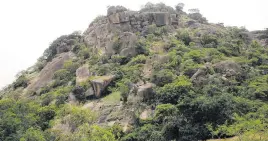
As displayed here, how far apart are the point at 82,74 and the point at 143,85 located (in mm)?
12161

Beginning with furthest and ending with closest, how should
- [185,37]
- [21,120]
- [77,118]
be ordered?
1. [185,37]
2. [21,120]
3. [77,118]

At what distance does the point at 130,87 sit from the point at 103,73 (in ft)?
24.5

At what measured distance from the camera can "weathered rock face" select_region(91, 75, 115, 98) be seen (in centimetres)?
4847

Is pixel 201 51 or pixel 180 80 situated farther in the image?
pixel 201 51

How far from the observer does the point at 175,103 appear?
41.0 m

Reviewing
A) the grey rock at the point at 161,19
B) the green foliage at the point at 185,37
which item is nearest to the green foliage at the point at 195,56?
the green foliage at the point at 185,37

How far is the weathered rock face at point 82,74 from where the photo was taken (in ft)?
170

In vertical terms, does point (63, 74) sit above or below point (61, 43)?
below

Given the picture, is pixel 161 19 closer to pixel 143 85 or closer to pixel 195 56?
pixel 195 56

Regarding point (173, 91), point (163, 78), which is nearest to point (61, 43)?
point (163, 78)

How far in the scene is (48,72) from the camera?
60250 mm

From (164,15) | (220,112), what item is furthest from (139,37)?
(220,112)

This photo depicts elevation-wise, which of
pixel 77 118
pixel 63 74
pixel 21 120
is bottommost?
pixel 21 120

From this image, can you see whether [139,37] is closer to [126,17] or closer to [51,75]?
[126,17]
